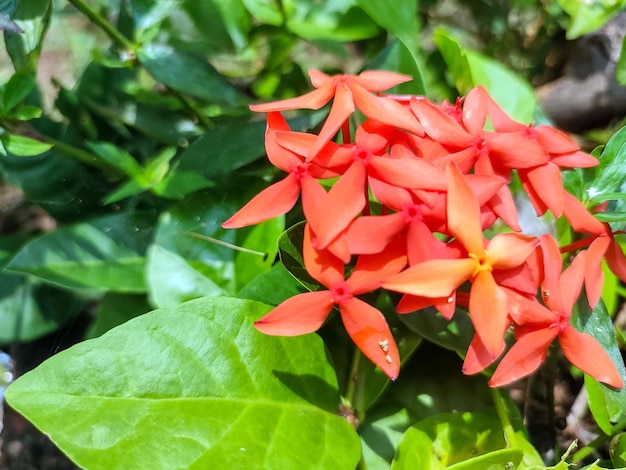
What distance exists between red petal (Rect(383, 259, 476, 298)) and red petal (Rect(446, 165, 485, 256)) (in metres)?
0.03

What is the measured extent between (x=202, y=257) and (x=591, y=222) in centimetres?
45

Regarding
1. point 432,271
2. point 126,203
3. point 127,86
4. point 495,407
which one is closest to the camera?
point 432,271

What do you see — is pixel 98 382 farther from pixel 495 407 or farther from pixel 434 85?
pixel 434 85

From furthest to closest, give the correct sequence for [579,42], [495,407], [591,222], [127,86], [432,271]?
[579,42]
[127,86]
[495,407]
[591,222]
[432,271]

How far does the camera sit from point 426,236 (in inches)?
17.7

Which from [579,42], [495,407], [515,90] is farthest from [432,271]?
[579,42]

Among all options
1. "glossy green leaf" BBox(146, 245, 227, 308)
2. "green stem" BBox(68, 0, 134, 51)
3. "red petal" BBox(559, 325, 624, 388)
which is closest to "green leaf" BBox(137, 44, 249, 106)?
"green stem" BBox(68, 0, 134, 51)

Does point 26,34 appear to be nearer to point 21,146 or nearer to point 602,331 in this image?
point 21,146

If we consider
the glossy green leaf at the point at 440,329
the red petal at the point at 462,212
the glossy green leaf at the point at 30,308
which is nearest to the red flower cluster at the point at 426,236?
the red petal at the point at 462,212

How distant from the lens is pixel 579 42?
4.07 ft

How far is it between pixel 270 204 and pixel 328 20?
66cm

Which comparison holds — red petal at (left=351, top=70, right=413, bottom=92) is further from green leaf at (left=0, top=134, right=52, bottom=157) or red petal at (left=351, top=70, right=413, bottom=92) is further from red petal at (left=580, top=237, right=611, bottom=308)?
green leaf at (left=0, top=134, right=52, bottom=157)

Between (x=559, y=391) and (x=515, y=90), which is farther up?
(x=515, y=90)

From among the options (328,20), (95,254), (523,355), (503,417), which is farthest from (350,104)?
(328,20)
